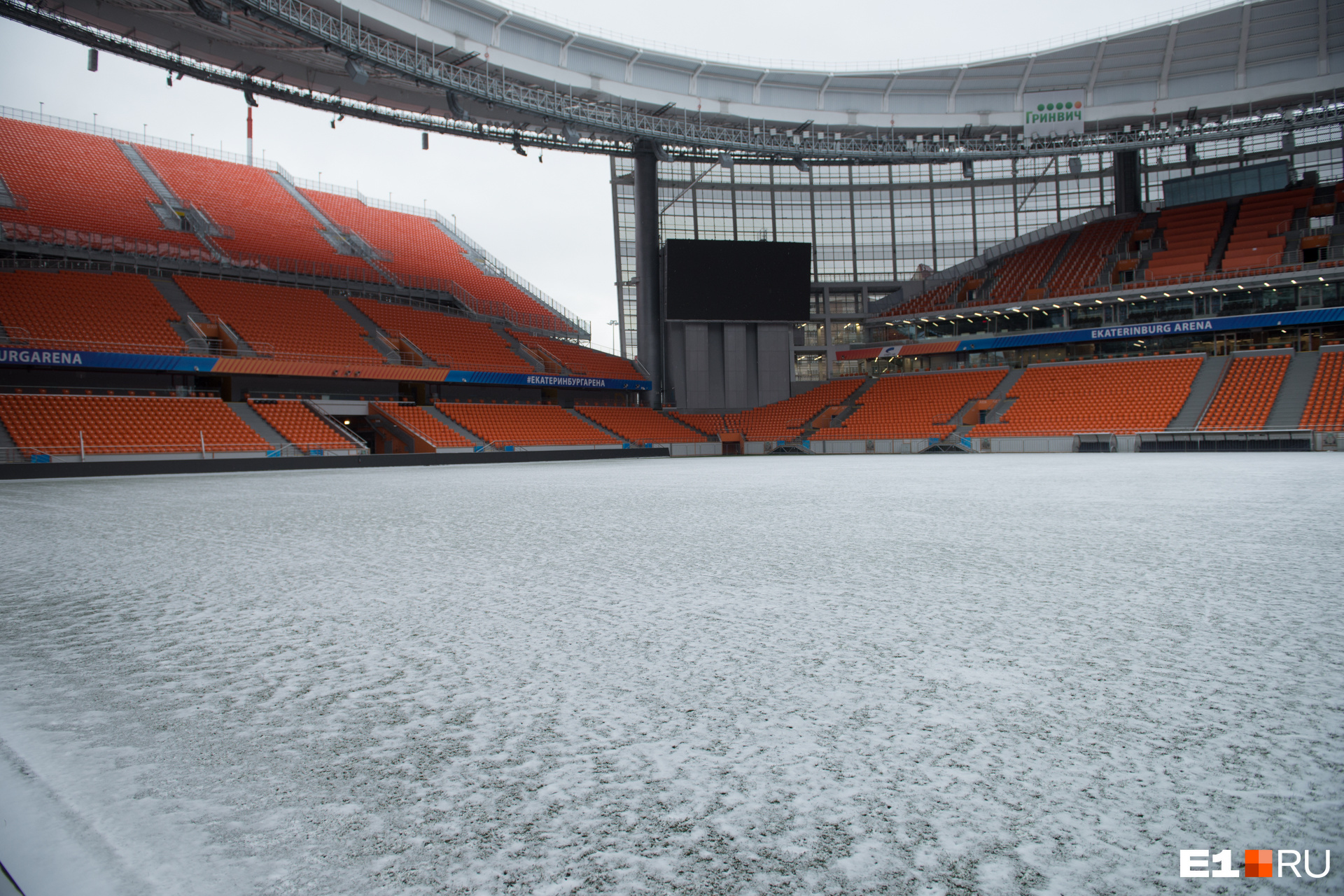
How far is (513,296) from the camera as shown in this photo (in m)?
46.9

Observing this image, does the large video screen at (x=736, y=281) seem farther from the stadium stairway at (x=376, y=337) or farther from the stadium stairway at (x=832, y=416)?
the stadium stairway at (x=376, y=337)

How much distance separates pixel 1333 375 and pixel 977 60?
2334 centimetres

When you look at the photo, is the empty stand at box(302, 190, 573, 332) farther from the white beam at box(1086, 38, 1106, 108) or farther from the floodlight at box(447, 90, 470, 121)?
the white beam at box(1086, 38, 1106, 108)

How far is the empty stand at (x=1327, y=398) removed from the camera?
29.8m

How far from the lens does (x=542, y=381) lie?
38031 millimetres

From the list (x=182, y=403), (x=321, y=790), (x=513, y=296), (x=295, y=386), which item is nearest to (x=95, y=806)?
(x=321, y=790)

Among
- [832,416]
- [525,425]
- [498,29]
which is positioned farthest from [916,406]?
[498,29]

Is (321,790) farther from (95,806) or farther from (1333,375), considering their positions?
(1333,375)

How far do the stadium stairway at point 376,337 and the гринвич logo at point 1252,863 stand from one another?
1369 inches

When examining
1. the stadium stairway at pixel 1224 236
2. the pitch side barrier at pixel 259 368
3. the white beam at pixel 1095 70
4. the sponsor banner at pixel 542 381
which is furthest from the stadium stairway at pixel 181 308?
the stadium stairway at pixel 1224 236

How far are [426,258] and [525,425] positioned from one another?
52.0 feet

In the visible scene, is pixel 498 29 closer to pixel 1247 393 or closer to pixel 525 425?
pixel 525 425

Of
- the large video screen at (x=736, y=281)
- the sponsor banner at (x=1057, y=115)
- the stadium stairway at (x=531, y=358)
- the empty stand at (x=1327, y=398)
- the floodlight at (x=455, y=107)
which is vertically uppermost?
the sponsor banner at (x=1057, y=115)

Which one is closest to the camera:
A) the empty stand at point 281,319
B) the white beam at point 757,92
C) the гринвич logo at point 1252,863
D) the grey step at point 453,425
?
the гринвич logo at point 1252,863
